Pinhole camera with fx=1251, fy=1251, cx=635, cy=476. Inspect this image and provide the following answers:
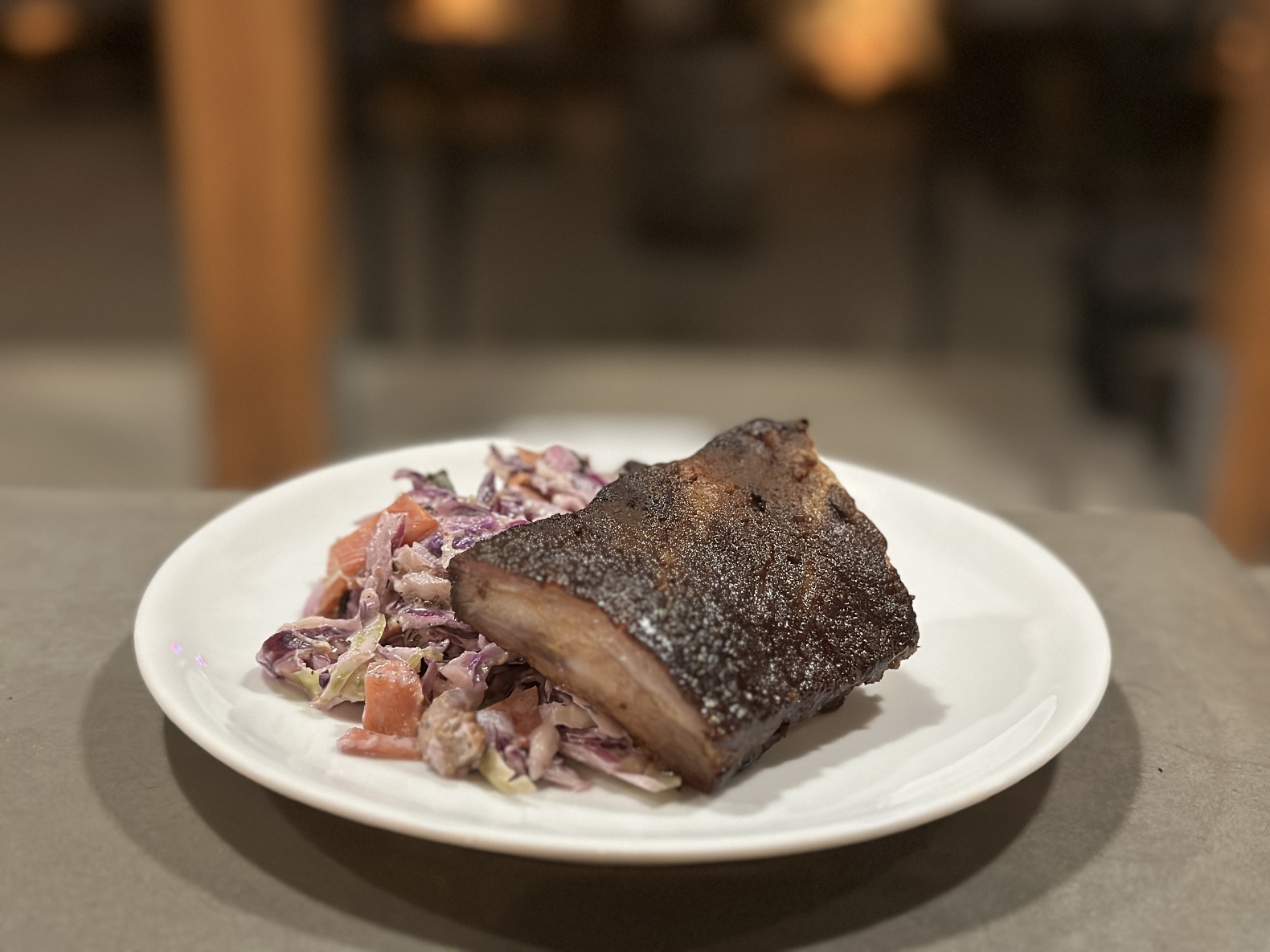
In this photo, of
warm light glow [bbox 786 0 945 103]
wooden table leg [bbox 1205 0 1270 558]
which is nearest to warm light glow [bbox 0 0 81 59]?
warm light glow [bbox 786 0 945 103]

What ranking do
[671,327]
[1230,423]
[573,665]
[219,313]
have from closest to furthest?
A: [573,665] → [219,313] → [1230,423] → [671,327]

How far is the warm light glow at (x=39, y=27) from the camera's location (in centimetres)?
407

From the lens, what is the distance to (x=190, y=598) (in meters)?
1.52

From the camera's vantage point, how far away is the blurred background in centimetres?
390

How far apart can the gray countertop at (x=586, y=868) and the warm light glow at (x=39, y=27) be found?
3.13 metres

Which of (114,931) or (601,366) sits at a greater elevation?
(114,931)

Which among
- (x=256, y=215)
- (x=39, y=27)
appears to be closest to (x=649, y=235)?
(x=256, y=215)

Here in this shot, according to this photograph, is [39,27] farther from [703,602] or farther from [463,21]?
[703,602]

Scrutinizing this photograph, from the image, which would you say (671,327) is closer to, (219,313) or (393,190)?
(393,190)

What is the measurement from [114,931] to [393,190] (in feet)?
10.8

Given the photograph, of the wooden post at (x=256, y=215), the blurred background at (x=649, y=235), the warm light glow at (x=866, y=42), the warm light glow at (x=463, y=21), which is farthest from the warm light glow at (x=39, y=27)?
the warm light glow at (x=866, y=42)

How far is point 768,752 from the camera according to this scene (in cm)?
135

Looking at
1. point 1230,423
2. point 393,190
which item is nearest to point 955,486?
point 1230,423

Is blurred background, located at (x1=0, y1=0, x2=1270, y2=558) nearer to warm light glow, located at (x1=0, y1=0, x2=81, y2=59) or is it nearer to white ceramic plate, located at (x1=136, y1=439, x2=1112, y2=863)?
warm light glow, located at (x1=0, y1=0, x2=81, y2=59)
